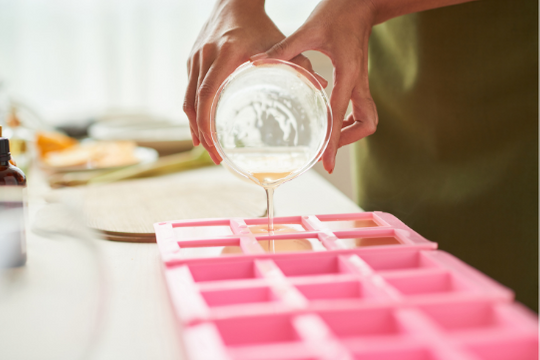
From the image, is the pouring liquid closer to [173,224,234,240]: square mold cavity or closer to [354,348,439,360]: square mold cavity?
[173,224,234,240]: square mold cavity

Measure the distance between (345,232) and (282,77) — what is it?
296 millimetres

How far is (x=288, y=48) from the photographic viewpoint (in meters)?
0.58

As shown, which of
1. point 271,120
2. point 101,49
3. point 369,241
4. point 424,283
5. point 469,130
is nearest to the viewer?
point 424,283

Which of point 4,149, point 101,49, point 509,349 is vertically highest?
point 101,49

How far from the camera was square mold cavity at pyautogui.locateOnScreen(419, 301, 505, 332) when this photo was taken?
0.32 meters

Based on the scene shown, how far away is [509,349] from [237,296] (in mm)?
179

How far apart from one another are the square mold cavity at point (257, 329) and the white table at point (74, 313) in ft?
0.12

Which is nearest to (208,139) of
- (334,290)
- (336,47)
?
(336,47)

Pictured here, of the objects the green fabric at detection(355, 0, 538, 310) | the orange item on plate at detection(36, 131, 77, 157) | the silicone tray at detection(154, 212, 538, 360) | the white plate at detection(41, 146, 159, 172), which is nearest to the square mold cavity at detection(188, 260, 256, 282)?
the silicone tray at detection(154, 212, 538, 360)

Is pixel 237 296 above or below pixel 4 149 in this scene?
below

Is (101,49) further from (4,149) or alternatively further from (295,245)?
(295,245)

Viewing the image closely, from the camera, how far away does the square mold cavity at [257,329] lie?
12.0 inches

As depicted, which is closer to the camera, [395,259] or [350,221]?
[395,259]

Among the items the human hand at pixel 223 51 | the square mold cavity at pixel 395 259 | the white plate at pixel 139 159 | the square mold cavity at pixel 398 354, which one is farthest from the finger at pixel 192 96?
the white plate at pixel 139 159
